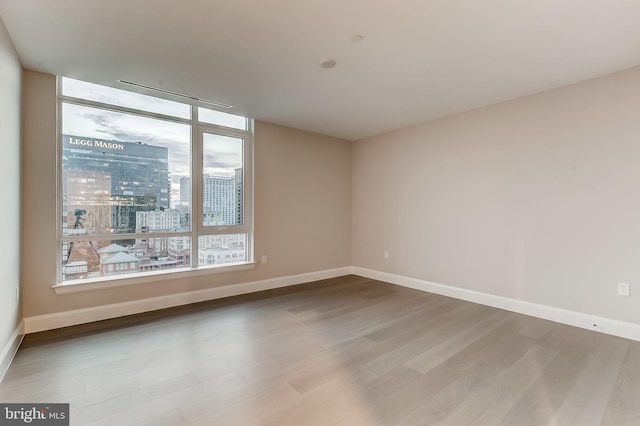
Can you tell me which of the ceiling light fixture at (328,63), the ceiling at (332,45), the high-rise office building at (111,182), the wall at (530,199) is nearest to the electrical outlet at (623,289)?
the wall at (530,199)

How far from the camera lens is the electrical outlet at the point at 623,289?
2795mm

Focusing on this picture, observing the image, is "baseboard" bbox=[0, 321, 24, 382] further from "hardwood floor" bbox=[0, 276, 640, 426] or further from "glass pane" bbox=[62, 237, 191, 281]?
"glass pane" bbox=[62, 237, 191, 281]

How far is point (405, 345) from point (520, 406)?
0.95 meters

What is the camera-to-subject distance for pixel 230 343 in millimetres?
2646

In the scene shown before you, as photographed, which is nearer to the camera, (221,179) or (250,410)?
(250,410)

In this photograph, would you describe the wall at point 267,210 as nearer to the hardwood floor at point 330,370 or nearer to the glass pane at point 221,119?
the glass pane at point 221,119

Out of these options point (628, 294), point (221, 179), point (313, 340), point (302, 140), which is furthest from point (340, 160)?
point (628, 294)

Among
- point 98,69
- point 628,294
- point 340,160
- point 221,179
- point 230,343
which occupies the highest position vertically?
point 98,69

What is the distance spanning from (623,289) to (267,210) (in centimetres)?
419

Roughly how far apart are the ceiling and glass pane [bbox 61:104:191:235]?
52 cm

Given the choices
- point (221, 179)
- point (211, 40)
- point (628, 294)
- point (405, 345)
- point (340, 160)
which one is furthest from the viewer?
point (340, 160)

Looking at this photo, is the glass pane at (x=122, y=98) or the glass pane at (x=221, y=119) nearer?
the glass pane at (x=122, y=98)

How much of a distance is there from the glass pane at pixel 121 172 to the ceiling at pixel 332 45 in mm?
525

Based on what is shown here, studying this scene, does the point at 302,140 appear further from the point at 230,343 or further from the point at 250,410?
the point at 250,410
